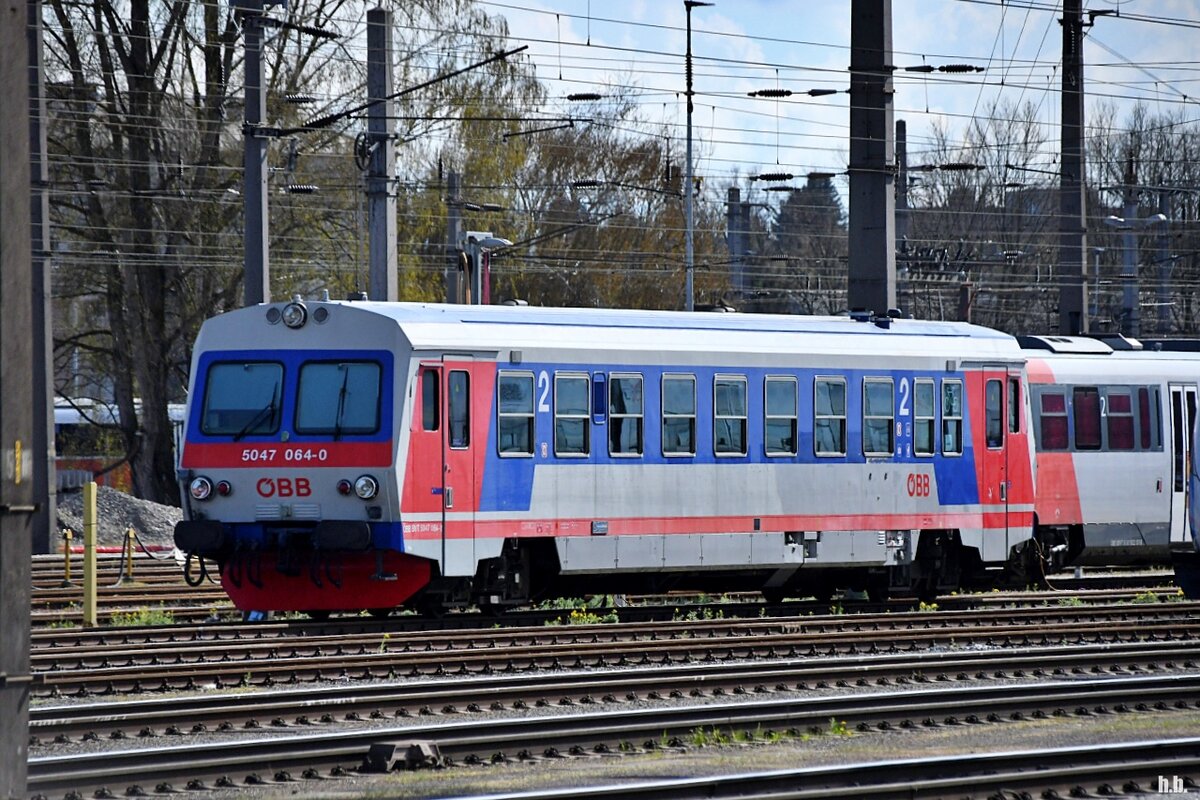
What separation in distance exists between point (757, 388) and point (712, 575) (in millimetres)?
2096

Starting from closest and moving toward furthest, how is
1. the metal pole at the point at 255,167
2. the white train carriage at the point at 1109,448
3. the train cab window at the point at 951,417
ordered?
the metal pole at the point at 255,167 < the train cab window at the point at 951,417 < the white train carriage at the point at 1109,448

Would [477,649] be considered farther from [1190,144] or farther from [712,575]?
[1190,144]

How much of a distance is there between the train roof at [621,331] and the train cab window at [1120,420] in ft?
10.9

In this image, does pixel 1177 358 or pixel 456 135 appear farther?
pixel 456 135

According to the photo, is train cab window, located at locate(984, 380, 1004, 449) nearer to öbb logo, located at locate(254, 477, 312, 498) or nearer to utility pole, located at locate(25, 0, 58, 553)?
öbb logo, located at locate(254, 477, 312, 498)

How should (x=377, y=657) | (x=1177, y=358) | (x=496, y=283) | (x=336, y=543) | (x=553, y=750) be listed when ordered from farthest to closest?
1. (x=496, y=283)
2. (x=1177, y=358)
3. (x=336, y=543)
4. (x=377, y=657)
5. (x=553, y=750)

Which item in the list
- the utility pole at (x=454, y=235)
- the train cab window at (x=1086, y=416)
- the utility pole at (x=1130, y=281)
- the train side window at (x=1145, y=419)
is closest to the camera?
the train cab window at (x=1086, y=416)

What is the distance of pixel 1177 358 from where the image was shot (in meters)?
25.8

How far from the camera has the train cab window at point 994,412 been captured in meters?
21.7

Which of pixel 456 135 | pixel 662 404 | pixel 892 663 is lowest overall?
pixel 892 663

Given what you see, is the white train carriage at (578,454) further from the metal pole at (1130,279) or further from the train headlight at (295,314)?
the metal pole at (1130,279)

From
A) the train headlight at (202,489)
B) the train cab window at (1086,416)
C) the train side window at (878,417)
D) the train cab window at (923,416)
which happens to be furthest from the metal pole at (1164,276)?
the train headlight at (202,489)

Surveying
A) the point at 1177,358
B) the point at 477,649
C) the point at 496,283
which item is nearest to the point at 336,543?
the point at 477,649

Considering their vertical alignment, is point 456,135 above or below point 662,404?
above
